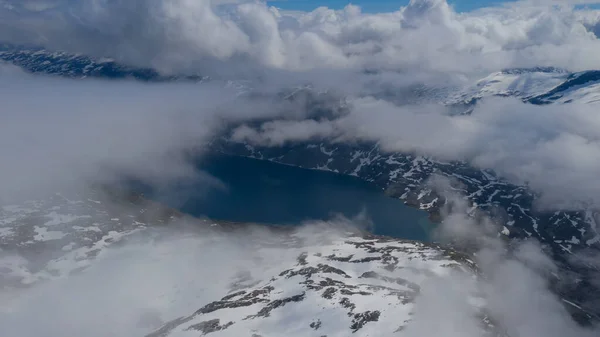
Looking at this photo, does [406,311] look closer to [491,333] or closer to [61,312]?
[491,333]

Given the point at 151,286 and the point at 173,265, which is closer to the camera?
the point at 151,286

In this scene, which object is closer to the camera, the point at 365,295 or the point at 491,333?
the point at 491,333

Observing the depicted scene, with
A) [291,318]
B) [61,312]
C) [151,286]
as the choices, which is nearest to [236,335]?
[291,318]

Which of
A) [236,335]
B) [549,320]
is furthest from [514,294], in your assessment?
[236,335]

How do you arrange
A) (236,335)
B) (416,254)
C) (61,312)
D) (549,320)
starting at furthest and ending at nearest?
(416,254), (549,320), (61,312), (236,335)

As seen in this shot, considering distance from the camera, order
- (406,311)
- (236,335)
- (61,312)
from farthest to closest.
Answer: (61,312)
(406,311)
(236,335)

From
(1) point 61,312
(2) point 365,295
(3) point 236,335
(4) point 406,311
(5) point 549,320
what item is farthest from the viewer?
(5) point 549,320

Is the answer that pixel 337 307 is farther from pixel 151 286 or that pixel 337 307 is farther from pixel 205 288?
pixel 151 286

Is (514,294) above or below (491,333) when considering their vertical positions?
below

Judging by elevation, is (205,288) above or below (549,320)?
above
